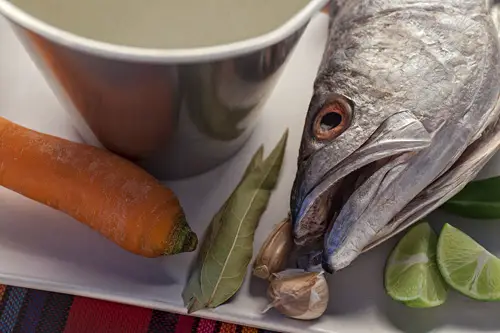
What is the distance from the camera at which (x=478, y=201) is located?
95 cm

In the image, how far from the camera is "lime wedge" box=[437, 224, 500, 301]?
89cm

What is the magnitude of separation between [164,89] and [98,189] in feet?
0.79

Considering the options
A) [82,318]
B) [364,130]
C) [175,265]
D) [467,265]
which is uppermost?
[364,130]

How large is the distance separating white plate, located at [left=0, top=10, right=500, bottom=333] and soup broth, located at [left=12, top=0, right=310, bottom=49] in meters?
0.32

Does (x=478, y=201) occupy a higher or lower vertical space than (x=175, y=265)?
higher

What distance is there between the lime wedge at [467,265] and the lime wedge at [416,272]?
17 millimetres

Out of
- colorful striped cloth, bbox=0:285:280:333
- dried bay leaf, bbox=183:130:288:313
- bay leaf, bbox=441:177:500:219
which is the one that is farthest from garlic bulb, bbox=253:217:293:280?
bay leaf, bbox=441:177:500:219

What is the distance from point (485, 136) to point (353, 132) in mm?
225

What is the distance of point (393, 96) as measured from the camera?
2.67 feet

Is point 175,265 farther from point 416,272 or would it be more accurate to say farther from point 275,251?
point 416,272

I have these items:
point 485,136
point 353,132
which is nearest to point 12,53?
point 353,132

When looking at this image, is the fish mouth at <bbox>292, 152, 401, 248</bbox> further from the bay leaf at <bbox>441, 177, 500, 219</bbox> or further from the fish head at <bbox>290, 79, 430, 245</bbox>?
the bay leaf at <bbox>441, 177, 500, 219</bbox>

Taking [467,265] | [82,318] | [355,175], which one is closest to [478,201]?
[467,265]

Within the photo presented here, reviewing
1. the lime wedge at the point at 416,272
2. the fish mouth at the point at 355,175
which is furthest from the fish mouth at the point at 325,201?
the lime wedge at the point at 416,272
